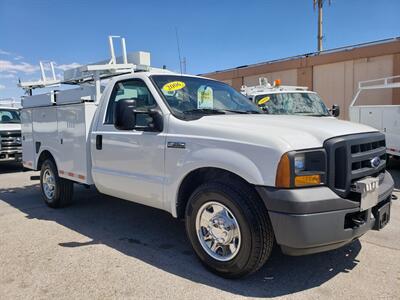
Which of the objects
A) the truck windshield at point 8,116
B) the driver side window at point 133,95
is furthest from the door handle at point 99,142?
the truck windshield at point 8,116

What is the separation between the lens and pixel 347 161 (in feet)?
10.6

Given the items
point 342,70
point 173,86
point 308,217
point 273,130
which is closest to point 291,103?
point 173,86

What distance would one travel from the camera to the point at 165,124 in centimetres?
405

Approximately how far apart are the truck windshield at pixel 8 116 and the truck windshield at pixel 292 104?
8231 millimetres

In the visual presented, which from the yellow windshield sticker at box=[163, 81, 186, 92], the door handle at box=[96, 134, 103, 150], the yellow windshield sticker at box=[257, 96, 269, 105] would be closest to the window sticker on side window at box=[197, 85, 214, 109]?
the yellow windshield sticker at box=[163, 81, 186, 92]

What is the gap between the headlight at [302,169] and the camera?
3.07m

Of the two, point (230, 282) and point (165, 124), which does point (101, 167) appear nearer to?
point (165, 124)

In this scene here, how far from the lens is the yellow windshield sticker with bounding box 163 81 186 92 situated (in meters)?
4.37

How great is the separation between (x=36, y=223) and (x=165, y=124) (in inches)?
110

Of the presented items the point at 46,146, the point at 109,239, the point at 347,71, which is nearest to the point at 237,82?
the point at 347,71

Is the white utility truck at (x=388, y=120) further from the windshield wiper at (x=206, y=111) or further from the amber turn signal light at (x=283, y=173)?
the amber turn signal light at (x=283, y=173)

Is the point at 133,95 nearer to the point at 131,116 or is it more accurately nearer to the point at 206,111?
the point at 131,116

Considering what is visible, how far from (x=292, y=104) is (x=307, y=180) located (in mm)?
5672

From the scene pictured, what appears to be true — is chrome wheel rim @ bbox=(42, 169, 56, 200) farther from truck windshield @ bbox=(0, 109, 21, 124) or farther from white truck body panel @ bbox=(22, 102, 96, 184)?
truck windshield @ bbox=(0, 109, 21, 124)
